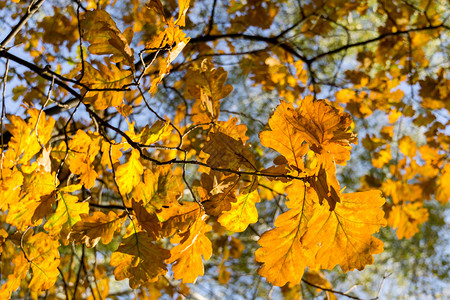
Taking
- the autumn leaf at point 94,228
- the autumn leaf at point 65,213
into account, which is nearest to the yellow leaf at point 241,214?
the autumn leaf at point 94,228

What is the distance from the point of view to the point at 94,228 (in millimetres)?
856

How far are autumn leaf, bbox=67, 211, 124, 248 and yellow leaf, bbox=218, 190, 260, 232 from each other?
0.82 ft

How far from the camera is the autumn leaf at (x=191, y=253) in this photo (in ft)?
2.80

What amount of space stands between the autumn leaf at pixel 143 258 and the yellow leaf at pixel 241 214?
15 centimetres

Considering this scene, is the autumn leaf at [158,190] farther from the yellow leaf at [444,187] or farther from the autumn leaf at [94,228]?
the yellow leaf at [444,187]

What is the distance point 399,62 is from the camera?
301 cm

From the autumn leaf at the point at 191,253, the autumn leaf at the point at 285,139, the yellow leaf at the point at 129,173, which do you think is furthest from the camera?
the yellow leaf at the point at 129,173

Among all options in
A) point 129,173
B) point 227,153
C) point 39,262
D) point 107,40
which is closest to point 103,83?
point 107,40

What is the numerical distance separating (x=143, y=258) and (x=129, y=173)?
274mm

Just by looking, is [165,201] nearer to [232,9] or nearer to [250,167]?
[250,167]

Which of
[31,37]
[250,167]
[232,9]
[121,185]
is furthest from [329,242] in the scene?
[31,37]

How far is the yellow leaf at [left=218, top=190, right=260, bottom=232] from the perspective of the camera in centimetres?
86

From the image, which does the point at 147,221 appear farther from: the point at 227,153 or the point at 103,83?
the point at 103,83

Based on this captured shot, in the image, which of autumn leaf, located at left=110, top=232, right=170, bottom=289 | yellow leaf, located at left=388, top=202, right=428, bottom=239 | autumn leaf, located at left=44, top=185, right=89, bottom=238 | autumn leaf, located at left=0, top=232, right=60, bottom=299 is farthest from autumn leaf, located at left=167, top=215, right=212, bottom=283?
yellow leaf, located at left=388, top=202, right=428, bottom=239
